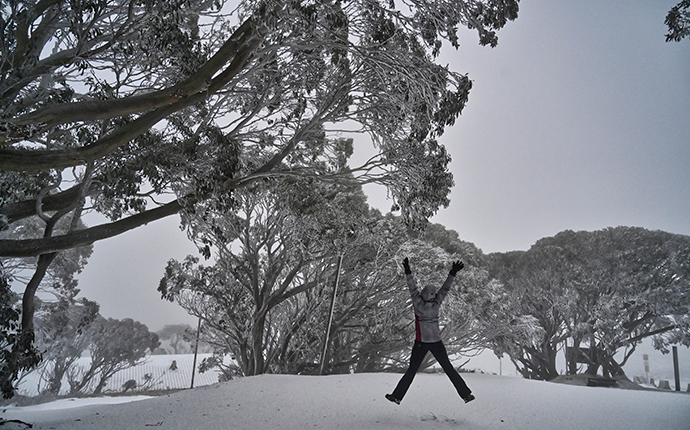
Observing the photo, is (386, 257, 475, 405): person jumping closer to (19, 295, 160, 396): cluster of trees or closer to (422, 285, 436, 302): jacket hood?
(422, 285, 436, 302): jacket hood

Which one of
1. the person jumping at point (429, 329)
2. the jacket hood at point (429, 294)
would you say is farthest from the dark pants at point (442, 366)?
the jacket hood at point (429, 294)

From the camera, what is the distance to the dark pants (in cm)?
396

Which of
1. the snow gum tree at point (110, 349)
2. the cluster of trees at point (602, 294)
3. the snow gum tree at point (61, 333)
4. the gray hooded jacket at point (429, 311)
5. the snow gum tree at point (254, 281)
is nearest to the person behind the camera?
the gray hooded jacket at point (429, 311)

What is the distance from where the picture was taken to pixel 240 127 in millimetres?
6977

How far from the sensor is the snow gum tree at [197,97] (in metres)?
3.88

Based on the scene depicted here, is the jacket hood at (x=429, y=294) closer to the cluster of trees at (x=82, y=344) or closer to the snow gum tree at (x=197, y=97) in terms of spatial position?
the snow gum tree at (x=197, y=97)

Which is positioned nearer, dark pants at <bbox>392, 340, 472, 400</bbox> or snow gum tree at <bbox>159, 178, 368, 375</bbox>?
dark pants at <bbox>392, 340, 472, 400</bbox>

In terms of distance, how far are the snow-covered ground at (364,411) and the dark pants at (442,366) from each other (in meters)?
0.25

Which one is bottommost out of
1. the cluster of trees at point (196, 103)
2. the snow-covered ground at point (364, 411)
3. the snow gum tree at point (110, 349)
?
the snow gum tree at point (110, 349)

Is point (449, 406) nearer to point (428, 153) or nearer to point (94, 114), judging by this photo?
point (428, 153)

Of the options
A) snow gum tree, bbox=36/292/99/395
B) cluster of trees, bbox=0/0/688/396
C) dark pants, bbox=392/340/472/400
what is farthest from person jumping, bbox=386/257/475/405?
snow gum tree, bbox=36/292/99/395

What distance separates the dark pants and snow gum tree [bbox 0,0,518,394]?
6.96ft

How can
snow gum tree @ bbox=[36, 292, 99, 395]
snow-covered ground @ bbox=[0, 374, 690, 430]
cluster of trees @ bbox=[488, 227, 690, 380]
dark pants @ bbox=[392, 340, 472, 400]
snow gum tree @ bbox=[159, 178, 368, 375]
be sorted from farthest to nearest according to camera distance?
cluster of trees @ bbox=[488, 227, 690, 380] < snow gum tree @ bbox=[36, 292, 99, 395] < snow gum tree @ bbox=[159, 178, 368, 375] < dark pants @ bbox=[392, 340, 472, 400] < snow-covered ground @ bbox=[0, 374, 690, 430]

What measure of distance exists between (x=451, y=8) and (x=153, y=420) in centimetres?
528
